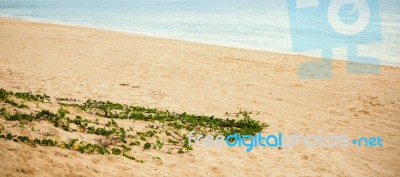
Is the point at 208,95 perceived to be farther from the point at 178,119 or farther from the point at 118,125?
the point at 118,125

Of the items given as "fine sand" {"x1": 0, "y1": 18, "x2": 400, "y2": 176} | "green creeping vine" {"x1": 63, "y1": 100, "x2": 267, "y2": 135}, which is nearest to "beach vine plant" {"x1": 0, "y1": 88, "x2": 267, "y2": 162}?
"green creeping vine" {"x1": 63, "y1": 100, "x2": 267, "y2": 135}

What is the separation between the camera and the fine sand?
584 centimetres

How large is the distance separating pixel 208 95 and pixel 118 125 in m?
4.76

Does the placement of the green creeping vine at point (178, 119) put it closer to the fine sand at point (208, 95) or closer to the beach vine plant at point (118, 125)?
the beach vine plant at point (118, 125)

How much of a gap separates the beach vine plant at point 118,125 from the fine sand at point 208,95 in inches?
10.6

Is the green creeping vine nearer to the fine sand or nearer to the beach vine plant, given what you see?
the beach vine plant

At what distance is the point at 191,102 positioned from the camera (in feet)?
35.1

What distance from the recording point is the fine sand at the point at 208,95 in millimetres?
5836

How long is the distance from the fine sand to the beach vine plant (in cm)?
27

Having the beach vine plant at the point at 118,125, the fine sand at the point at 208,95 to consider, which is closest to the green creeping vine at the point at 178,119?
the beach vine plant at the point at 118,125

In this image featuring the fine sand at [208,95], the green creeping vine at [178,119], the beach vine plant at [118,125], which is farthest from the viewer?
the green creeping vine at [178,119]

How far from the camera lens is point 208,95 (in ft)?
38.1

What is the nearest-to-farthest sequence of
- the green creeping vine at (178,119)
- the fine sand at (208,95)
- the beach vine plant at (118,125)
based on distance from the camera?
the fine sand at (208,95)
the beach vine plant at (118,125)
the green creeping vine at (178,119)

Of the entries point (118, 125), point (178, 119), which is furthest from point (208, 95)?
point (118, 125)
